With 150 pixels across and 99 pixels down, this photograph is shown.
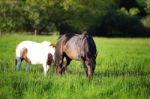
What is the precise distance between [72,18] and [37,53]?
143 feet

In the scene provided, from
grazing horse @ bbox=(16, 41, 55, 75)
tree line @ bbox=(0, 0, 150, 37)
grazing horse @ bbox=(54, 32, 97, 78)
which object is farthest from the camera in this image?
tree line @ bbox=(0, 0, 150, 37)

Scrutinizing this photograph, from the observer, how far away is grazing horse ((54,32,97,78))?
41.6 ft

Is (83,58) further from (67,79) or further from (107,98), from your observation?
(107,98)

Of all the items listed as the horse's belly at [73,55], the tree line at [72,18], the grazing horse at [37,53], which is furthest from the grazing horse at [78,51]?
the tree line at [72,18]

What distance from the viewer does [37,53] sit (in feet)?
46.3

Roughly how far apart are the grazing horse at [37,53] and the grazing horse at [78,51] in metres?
0.26

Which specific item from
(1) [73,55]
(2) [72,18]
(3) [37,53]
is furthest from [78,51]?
(2) [72,18]

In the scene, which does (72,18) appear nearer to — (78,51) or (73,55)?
(73,55)

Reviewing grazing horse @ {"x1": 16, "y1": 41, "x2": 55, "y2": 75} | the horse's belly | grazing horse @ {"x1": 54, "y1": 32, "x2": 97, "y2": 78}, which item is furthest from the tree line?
the horse's belly

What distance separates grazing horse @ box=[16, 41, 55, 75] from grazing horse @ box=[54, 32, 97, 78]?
257 millimetres

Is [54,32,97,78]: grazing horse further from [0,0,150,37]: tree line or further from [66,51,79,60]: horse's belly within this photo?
[0,0,150,37]: tree line

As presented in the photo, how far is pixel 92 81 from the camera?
11539 millimetres

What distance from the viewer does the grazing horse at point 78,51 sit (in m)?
12.7

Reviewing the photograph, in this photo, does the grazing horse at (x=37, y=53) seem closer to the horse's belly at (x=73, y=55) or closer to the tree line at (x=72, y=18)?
the horse's belly at (x=73, y=55)
